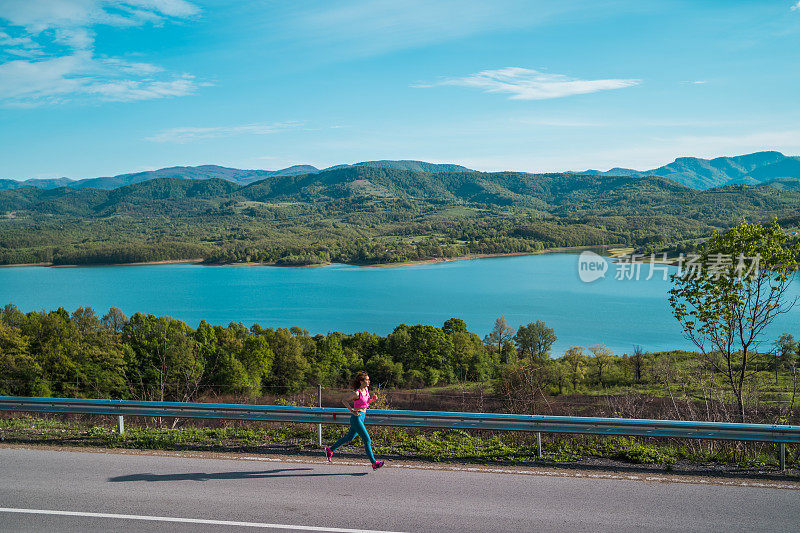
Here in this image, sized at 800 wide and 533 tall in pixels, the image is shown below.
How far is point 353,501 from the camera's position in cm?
608

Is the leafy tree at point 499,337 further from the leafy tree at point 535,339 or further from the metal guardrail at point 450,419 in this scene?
the metal guardrail at point 450,419

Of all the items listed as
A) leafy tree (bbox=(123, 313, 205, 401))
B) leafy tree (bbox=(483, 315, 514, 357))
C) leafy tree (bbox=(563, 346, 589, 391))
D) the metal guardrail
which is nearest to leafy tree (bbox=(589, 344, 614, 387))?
leafy tree (bbox=(563, 346, 589, 391))

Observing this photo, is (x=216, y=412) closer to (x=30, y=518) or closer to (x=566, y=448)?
(x=30, y=518)

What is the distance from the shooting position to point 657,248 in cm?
13112

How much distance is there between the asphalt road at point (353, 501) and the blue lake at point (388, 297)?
179ft

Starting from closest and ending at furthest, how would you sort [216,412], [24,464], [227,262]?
[24,464], [216,412], [227,262]

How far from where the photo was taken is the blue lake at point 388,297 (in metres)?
70.6

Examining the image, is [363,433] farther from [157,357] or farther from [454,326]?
[454,326]

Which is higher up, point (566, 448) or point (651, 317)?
point (566, 448)

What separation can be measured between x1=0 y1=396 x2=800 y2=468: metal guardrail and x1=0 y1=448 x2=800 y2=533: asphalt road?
28.7 inches

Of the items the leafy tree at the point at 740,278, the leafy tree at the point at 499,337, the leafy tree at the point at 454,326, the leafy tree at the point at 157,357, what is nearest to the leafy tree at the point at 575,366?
the leafy tree at the point at 499,337

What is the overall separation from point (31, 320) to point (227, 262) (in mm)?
125315

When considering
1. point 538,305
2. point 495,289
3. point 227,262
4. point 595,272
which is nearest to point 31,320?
point 538,305

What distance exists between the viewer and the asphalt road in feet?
18.2
